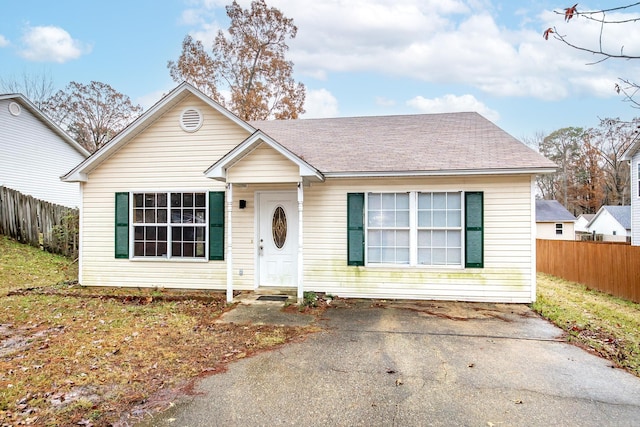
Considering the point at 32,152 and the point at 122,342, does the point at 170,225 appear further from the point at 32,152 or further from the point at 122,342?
the point at 32,152

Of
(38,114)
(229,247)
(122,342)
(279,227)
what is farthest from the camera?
(38,114)

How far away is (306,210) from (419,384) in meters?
5.17

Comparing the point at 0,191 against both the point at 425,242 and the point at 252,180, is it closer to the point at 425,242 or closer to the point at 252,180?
the point at 252,180

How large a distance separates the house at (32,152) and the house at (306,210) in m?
10.7

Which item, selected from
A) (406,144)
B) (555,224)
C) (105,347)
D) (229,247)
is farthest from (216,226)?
(555,224)

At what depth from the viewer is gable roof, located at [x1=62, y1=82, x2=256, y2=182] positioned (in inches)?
353

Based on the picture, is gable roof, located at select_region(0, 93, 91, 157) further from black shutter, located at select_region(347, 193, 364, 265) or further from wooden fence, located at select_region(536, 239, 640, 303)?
wooden fence, located at select_region(536, 239, 640, 303)

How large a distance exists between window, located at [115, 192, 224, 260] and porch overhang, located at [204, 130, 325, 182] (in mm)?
1301

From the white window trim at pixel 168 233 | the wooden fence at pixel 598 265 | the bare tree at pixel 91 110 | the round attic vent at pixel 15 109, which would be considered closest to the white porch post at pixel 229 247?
the white window trim at pixel 168 233

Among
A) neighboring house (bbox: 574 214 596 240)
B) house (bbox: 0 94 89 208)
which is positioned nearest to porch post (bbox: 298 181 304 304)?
house (bbox: 0 94 89 208)

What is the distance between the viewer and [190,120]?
366 inches

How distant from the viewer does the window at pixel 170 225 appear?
29.8 feet

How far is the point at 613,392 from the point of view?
4.15 metres

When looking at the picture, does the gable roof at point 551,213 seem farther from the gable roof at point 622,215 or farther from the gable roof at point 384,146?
the gable roof at point 384,146
